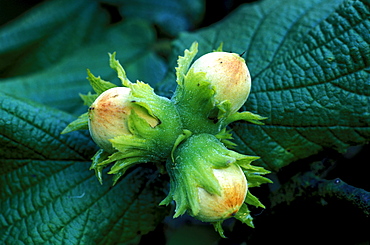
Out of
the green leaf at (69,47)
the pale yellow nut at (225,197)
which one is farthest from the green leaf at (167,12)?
the pale yellow nut at (225,197)

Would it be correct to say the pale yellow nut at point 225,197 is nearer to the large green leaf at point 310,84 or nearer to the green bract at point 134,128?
the green bract at point 134,128

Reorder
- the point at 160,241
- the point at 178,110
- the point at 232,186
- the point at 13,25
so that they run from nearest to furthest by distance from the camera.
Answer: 1. the point at 232,186
2. the point at 178,110
3. the point at 160,241
4. the point at 13,25

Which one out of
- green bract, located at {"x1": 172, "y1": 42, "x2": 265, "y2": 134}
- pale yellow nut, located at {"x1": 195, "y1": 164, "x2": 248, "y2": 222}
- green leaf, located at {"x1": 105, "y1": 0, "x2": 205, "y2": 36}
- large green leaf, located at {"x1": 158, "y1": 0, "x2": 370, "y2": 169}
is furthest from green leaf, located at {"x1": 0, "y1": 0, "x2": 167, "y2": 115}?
pale yellow nut, located at {"x1": 195, "y1": 164, "x2": 248, "y2": 222}

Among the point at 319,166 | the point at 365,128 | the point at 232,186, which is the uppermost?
the point at 232,186

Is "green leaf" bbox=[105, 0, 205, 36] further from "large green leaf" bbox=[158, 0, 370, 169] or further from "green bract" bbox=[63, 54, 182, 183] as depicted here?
"green bract" bbox=[63, 54, 182, 183]

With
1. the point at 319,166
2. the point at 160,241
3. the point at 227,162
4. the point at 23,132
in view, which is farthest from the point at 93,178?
the point at 319,166

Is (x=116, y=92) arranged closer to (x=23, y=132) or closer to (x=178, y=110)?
(x=178, y=110)
